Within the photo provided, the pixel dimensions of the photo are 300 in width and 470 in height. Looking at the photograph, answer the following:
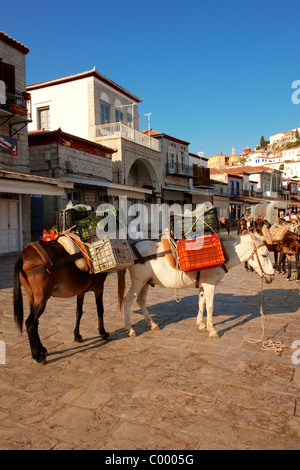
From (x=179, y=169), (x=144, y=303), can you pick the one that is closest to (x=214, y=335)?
(x=144, y=303)

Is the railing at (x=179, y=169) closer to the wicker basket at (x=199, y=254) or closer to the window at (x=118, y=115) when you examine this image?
the window at (x=118, y=115)

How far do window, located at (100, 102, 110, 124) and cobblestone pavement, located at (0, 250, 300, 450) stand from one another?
18.7 metres

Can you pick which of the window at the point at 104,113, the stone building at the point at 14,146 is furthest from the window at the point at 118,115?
the stone building at the point at 14,146

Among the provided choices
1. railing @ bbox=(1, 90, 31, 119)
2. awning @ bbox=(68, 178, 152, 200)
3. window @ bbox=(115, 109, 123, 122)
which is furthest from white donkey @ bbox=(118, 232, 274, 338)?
window @ bbox=(115, 109, 123, 122)

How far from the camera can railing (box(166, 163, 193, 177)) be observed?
95.2ft

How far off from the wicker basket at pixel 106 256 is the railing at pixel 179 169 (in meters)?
25.1

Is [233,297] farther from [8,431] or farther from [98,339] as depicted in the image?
[8,431]

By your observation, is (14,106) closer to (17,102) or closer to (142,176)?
(17,102)

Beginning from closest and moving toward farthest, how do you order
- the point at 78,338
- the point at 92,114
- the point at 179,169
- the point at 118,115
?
the point at 78,338 → the point at 92,114 → the point at 118,115 → the point at 179,169

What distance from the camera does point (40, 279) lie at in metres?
3.99

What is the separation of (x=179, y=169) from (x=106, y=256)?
27.1 meters

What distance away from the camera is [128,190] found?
19062mm

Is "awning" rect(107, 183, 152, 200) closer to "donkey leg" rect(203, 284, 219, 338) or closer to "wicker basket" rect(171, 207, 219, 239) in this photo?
"wicker basket" rect(171, 207, 219, 239)

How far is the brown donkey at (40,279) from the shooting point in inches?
157
